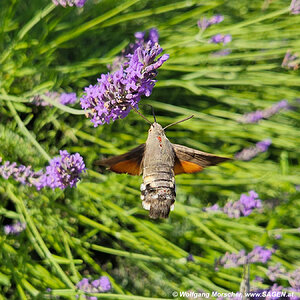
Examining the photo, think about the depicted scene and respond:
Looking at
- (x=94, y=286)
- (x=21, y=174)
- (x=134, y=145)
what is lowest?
(x=94, y=286)

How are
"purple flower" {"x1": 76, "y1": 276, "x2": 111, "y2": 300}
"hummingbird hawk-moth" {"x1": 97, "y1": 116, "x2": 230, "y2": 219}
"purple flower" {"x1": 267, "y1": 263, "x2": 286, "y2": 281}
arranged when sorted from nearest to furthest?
"hummingbird hawk-moth" {"x1": 97, "y1": 116, "x2": 230, "y2": 219}
"purple flower" {"x1": 76, "y1": 276, "x2": 111, "y2": 300}
"purple flower" {"x1": 267, "y1": 263, "x2": 286, "y2": 281}

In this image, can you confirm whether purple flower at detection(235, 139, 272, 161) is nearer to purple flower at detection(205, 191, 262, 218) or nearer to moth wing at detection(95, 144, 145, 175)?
purple flower at detection(205, 191, 262, 218)

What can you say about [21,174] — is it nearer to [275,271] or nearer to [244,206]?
[244,206]

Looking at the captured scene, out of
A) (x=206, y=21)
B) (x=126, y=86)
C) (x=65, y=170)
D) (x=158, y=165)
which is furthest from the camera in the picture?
(x=206, y=21)

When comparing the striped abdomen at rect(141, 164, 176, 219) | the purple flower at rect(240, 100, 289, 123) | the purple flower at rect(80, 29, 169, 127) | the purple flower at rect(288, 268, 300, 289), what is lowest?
the purple flower at rect(288, 268, 300, 289)

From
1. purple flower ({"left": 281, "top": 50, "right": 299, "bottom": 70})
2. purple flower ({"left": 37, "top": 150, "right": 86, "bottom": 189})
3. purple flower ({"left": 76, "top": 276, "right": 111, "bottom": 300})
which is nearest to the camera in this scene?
purple flower ({"left": 37, "top": 150, "right": 86, "bottom": 189})

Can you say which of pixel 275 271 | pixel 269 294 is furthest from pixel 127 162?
pixel 275 271

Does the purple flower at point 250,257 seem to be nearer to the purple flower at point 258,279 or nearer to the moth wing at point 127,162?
the purple flower at point 258,279

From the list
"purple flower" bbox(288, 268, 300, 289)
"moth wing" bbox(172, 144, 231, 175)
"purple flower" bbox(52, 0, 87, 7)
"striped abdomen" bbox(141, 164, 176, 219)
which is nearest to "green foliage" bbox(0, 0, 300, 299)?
"purple flower" bbox(288, 268, 300, 289)

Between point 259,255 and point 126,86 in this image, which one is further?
point 259,255
